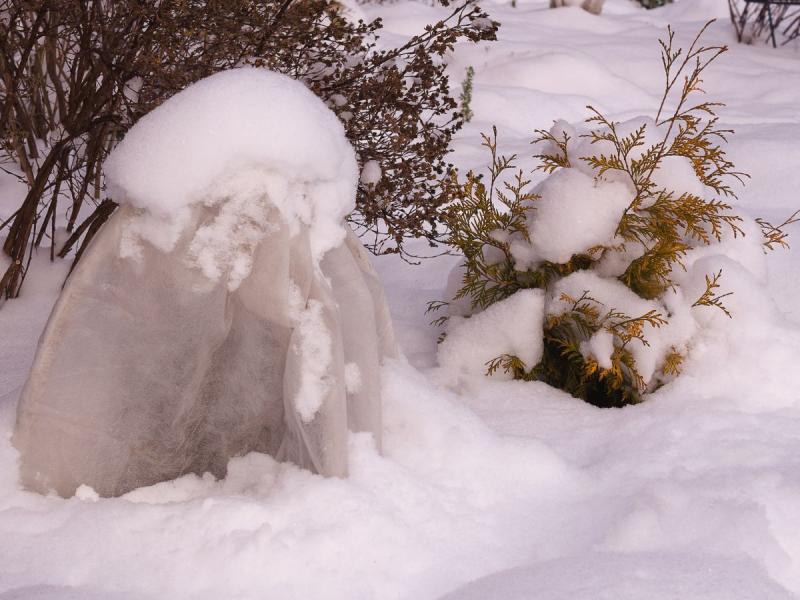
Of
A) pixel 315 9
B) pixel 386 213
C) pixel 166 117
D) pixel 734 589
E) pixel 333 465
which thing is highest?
pixel 315 9

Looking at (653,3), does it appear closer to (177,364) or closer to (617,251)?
(617,251)

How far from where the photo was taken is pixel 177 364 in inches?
71.4

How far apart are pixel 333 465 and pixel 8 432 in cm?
73

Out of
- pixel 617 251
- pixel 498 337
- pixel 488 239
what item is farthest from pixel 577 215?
pixel 498 337

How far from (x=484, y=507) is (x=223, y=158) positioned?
3.29 feet

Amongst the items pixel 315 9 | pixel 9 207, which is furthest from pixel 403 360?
pixel 9 207

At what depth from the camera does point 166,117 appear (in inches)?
69.9

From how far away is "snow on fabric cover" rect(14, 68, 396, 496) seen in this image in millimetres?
1740

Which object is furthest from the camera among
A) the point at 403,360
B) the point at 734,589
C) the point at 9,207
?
the point at 9,207

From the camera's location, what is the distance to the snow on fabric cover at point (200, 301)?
174cm

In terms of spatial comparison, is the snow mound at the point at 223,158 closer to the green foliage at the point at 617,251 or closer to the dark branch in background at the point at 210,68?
the dark branch in background at the point at 210,68

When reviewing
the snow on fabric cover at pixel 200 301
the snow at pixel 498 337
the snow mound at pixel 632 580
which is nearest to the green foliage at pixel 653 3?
the snow at pixel 498 337

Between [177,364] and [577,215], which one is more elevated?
[577,215]

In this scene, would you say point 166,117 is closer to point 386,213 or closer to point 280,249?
point 280,249
